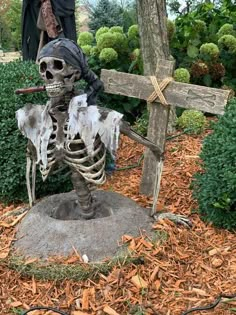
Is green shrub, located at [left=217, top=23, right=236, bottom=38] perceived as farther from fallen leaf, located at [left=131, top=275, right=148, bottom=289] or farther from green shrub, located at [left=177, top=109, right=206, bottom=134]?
fallen leaf, located at [left=131, top=275, right=148, bottom=289]

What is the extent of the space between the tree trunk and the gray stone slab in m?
0.66

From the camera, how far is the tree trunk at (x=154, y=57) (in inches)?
152

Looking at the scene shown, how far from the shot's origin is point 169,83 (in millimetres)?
3730

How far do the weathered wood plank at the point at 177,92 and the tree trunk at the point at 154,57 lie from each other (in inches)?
4.1

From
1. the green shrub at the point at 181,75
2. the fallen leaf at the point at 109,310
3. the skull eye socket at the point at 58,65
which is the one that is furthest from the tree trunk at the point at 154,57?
the fallen leaf at the point at 109,310

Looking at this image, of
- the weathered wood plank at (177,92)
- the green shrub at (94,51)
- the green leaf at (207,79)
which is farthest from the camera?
the green shrub at (94,51)

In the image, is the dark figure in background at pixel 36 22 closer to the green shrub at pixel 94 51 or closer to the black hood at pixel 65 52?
the green shrub at pixel 94 51

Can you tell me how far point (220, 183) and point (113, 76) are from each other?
1.14 meters

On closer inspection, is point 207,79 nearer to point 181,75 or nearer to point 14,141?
point 181,75

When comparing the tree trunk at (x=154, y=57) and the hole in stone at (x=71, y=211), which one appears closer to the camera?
the hole in stone at (x=71, y=211)

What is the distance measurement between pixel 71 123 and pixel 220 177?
3.41 ft

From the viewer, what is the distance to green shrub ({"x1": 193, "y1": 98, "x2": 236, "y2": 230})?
3.37m

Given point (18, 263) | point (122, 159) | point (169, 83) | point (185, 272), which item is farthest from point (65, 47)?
point (122, 159)

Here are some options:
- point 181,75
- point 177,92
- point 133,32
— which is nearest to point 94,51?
point 133,32
